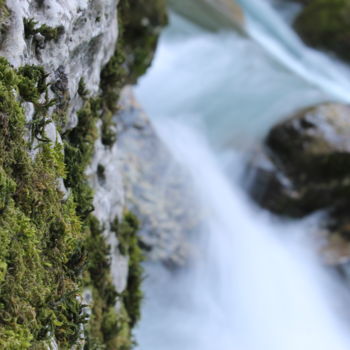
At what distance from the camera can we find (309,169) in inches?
396

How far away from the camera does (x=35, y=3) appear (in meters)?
3.21

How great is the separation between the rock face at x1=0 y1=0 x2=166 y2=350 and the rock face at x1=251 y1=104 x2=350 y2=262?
232 inches

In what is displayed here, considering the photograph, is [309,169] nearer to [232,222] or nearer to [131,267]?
[232,222]

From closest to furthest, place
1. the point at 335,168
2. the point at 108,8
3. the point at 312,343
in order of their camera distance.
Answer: the point at 108,8
the point at 312,343
the point at 335,168

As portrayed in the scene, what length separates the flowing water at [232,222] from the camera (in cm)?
766

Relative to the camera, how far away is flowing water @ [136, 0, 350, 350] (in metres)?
7.66

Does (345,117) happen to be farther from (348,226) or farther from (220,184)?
(220,184)

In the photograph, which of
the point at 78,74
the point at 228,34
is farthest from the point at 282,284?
the point at 228,34

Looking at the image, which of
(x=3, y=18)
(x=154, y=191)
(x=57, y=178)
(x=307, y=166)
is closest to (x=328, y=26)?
(x=307, y=166)

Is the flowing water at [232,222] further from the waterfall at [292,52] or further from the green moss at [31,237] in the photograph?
the green moss at [31,237]

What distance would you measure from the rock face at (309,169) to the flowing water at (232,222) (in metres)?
0.45

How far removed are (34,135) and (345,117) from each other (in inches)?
338

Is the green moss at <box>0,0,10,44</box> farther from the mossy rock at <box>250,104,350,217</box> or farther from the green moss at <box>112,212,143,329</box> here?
the mossy rock at <box>250,104,350,217</box>

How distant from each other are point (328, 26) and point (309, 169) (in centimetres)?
819
